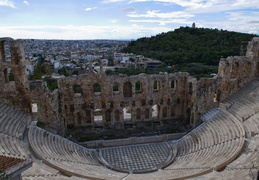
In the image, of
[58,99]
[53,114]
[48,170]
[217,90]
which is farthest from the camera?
[217,90]

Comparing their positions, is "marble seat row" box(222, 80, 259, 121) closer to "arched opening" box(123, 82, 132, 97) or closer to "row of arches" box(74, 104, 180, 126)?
"row of arches" box(74, 104, 180, 126)

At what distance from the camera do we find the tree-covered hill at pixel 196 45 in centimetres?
6068

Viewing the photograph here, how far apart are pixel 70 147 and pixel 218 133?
14432 mm

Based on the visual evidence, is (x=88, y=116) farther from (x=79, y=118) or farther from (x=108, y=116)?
(x=108, y=116)

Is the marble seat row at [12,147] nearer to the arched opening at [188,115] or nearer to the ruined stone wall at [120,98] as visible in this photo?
the ruined stone wall at [120,98]

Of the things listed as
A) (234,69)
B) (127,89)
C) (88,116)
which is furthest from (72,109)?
(234,69)

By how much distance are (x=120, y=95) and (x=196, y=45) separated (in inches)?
1869

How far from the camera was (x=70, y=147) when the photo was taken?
2030 centimetres

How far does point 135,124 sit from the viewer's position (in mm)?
26891

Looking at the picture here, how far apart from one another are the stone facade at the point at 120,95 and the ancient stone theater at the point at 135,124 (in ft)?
0.34

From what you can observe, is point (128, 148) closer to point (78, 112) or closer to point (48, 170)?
point (78, 112)

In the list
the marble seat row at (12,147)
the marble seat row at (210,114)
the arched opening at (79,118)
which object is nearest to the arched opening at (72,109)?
the arched opening at (79,118)

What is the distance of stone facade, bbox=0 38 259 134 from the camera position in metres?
22.2

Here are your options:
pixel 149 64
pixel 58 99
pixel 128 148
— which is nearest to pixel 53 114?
pixel 58 99
